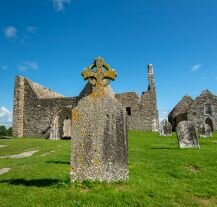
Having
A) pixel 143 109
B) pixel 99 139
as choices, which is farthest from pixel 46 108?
pixel 99 139

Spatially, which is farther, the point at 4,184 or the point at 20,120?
the point at 20,120

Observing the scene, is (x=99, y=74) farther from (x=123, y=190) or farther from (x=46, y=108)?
(x=46, y=108)

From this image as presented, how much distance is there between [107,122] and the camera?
5.73 meters

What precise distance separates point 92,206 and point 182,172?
342 centimetres

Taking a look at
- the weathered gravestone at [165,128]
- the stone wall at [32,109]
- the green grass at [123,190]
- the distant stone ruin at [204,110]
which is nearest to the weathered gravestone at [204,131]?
the weathered gravestone at [165,128]

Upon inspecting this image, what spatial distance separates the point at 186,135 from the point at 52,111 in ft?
57.0

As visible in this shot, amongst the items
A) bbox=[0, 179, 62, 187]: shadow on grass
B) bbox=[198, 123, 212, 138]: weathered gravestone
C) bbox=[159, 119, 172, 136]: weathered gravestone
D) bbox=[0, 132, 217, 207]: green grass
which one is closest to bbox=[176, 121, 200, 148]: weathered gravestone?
bbox=[0, 132, 217, 207]: green grass

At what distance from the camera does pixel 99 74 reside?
6039mm

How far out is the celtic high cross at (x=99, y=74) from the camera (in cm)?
603

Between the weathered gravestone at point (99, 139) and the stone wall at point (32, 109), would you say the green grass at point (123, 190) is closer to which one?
the weathered gravestone at point (99, 139)

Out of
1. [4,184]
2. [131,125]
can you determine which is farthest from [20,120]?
[4,184]

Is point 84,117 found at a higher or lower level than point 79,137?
higher

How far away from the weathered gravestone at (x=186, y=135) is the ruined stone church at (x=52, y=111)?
15407mm

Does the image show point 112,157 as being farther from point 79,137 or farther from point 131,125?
point 131,125
